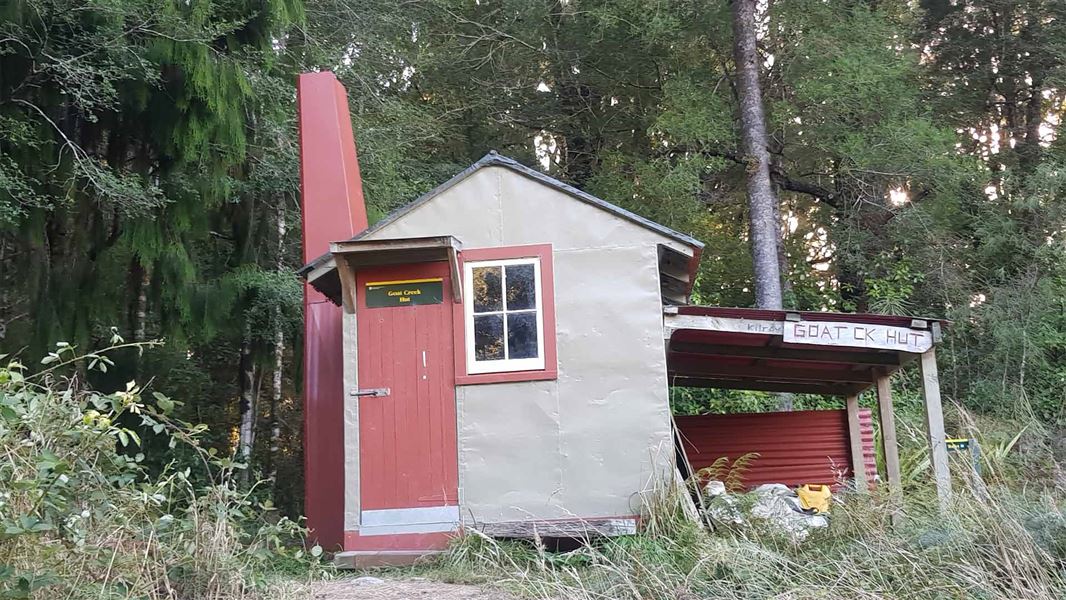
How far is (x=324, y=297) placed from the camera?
9414 millimetres

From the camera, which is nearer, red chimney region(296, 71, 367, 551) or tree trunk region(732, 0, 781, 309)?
red chimney region(296, 71, 367, 551)

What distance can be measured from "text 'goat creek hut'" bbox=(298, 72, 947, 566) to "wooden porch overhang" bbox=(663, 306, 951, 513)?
0.03 metres

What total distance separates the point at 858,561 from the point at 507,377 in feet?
10.9

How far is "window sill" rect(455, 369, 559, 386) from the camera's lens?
7.47 metres

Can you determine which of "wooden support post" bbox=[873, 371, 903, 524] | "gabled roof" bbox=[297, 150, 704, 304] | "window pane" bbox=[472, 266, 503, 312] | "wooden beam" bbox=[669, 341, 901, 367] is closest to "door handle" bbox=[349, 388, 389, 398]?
"window pane" bbox=[472, 266, 503, 312]

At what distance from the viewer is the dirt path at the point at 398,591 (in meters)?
5.51

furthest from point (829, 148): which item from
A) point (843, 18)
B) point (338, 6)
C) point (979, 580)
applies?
point (979, 580)

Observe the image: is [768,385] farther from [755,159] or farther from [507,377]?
[507,377]

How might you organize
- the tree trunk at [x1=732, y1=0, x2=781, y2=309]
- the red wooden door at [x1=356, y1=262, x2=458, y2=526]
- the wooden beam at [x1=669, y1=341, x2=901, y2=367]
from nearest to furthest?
the red wooden door at [x1=356, y1=262, x2=458, y2=526]
the wooden beam at [x1=669, y1=341, x2=901, y2=367]
the tree trunk at [x1=732, y1=0, x2=781, y2=309]

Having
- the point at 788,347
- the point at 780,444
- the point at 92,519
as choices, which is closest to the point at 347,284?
the point at 92,519

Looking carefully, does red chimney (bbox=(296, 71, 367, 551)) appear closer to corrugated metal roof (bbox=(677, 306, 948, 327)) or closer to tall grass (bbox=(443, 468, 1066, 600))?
tall grass (bbox=(443, 468, 1066, 600))

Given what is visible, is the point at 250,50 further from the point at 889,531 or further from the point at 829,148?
the point at 829,148

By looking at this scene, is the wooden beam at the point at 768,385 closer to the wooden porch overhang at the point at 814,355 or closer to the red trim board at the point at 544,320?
the wooden porch overhang at the point at 814,355

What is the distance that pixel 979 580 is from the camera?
4.75 m
